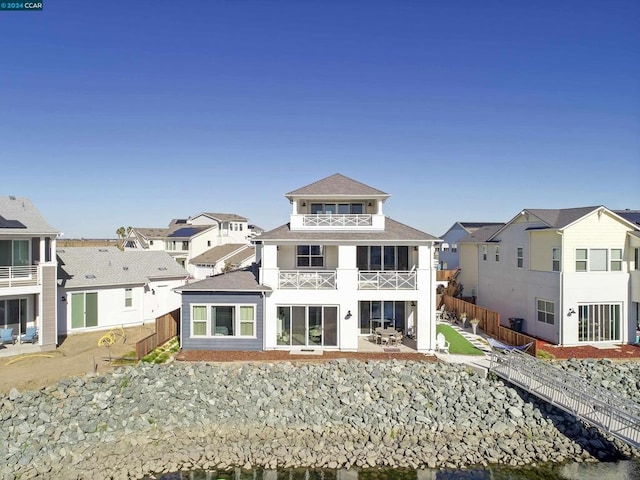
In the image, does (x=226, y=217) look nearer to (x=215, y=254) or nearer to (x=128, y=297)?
(x=215, y=254)

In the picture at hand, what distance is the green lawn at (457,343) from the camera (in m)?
21.3

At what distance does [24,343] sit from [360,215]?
19080mm

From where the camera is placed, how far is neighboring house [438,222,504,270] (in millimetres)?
44075

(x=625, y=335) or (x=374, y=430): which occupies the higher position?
(x=625, y=335)

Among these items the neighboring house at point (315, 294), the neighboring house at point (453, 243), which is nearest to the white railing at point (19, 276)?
the neighboring house at point (315, 294)

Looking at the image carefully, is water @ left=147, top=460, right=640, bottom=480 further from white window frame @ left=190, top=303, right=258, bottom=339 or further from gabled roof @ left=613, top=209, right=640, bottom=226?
gabled roof @ left=613, top=209, right=640, bottom=226

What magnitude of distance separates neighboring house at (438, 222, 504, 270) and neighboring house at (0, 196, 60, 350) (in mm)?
36414

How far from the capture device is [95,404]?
53.3ft

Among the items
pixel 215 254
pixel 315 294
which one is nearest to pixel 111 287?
pixel 315 294

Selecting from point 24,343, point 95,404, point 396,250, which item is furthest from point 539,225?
point 24,343

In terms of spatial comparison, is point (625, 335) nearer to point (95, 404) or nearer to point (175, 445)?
point (175, 445)

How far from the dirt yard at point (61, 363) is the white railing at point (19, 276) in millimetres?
3627

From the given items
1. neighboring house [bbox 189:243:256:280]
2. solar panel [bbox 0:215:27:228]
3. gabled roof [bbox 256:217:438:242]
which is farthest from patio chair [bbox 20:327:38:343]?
neighboring house [bbox 189:243:256:280]

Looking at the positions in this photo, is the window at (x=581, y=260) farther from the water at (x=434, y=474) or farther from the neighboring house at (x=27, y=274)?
the neighboring house at (x=27, y=274)
